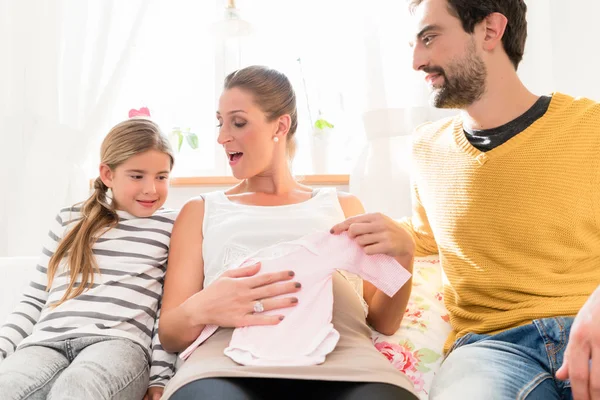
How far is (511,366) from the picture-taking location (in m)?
1.12

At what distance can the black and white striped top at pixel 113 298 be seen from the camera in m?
1.41

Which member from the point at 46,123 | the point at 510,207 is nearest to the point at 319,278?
the point at 510,207

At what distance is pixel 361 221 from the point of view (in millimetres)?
1257

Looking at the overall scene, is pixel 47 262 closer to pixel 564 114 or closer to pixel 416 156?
pixel 416 156

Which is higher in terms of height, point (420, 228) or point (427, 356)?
point (420, 228)

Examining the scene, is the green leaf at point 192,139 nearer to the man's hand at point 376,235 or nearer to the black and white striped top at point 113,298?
the black and white striped top at point 113,298

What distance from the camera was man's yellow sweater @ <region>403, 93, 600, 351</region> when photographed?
4.13 feet

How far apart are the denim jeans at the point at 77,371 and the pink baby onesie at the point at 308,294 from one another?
161mm

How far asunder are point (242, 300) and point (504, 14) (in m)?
0.93

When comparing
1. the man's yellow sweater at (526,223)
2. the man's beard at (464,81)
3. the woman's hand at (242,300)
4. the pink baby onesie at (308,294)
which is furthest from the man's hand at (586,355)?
the man's beard at (464,81)

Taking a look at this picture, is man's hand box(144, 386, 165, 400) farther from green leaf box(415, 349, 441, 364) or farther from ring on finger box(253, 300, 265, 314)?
green leaf box(415, 349, 441, 364)

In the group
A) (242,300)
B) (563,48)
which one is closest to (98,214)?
(242,300)

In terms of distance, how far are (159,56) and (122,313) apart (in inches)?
64.5

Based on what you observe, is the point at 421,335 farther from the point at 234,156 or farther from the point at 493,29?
the point at 493,29
